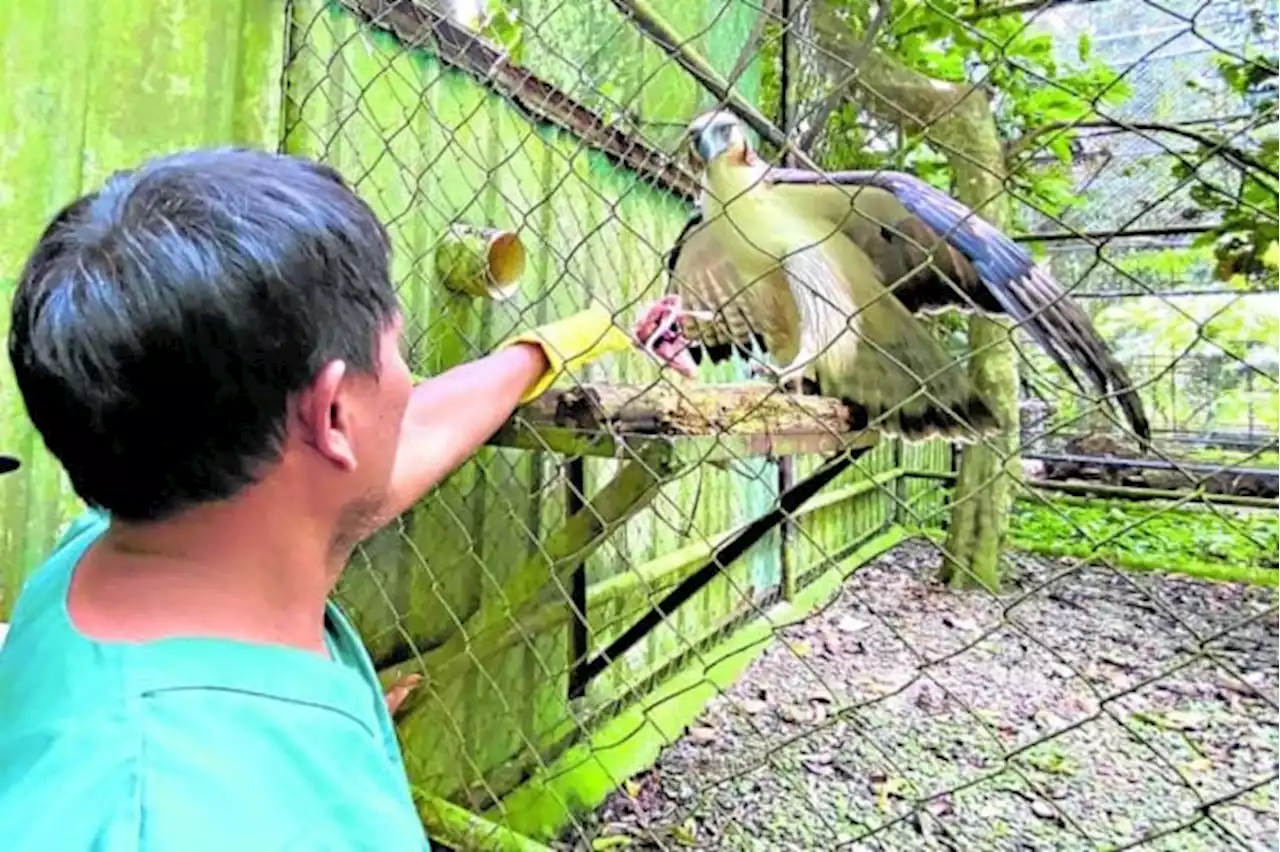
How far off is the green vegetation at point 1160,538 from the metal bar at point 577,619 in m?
3.05

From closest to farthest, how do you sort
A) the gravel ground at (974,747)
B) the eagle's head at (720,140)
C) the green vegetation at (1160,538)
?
the eagle's head at (720,140)
the gravel ground at (974,747)
the green vegetation at (1160,538)

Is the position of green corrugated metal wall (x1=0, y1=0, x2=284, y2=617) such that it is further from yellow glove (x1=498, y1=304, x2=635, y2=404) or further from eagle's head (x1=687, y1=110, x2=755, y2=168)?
eagle's head (x1=687, y1=110, x2=755, y2=168)

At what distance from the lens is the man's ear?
461 millimetres

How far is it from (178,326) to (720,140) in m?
1.64

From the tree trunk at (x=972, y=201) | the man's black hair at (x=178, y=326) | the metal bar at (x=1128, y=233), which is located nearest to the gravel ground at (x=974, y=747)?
the tree trunk at (x=972, y=201)

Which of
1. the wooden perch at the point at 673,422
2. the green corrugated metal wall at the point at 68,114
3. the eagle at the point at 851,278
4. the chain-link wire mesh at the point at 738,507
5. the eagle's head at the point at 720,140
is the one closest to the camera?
the green corrugated metal wall at the point at 68,114

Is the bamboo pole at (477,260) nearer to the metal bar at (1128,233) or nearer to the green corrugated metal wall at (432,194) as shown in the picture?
the green corrugated metal wall at (432,194)

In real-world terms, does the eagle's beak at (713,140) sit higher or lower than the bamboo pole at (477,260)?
higher

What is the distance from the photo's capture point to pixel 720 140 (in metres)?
1.90

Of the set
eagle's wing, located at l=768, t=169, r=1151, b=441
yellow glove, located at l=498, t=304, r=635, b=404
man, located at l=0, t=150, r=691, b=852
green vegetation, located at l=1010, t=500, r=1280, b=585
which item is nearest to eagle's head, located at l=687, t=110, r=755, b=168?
eagle's wing, located at l=768, t=169, r=1151, b=441

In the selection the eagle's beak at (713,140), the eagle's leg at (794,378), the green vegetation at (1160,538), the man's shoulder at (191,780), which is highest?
the eagle's beak at (713,140)

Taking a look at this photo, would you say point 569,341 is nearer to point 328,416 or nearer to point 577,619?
point 328,416

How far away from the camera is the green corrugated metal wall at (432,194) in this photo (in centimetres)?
103

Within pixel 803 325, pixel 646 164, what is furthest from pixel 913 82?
pixel 803 325
